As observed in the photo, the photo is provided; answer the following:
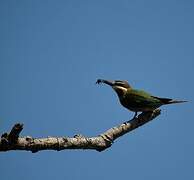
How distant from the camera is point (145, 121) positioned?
751 centimetres

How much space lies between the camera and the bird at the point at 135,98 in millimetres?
10029

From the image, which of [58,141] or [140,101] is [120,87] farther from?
[58,141]

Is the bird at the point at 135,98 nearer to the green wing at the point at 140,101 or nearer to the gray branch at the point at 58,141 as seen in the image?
the green wing at the point at 140,101

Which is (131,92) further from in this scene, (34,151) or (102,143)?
(34,151)

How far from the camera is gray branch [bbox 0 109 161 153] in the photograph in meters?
4.83

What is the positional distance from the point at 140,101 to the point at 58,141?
17.9ft

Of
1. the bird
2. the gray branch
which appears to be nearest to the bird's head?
the bird

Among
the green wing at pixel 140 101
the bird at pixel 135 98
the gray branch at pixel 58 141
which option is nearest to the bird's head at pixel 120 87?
the bird at pixel 135 98

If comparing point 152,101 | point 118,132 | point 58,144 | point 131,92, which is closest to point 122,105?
point 131,92

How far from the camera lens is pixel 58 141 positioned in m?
5.31

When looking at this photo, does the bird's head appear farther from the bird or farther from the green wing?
the green wing

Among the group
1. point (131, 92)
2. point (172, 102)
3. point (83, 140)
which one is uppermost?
point (131, 92)

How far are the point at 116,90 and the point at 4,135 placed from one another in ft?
21.8

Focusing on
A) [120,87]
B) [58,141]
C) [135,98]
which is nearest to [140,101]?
[135,98]
